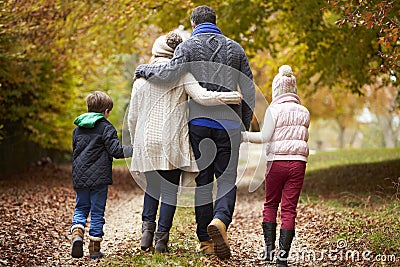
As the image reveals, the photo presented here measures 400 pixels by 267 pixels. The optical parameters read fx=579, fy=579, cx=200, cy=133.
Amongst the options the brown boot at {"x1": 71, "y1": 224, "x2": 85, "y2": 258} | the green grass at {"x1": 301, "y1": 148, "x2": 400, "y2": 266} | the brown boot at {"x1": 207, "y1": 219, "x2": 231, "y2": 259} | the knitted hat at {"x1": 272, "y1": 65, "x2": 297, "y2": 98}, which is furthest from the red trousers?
A: the brown boot at {"x1": 71, "y1": 224, "x2": 85, "y2": 258}

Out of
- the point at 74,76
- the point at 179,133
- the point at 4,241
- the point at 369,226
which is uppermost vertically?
the point at 74,76

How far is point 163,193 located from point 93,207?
2.42ft

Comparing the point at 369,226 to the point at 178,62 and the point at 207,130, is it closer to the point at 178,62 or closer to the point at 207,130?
the point at 207,130

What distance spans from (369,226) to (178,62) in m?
3.21

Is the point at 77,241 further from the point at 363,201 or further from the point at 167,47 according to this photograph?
the point at 363,201

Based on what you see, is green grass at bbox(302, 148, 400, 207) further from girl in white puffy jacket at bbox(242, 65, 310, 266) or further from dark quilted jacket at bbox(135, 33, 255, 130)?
dark quilted jacket at bbox(135, 33, 255, 130)

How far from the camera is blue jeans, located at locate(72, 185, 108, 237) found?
585 cm

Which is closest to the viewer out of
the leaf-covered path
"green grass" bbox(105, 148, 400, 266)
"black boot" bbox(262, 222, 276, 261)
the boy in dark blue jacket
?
"green grass" bbox(105, 148, 400, 266)

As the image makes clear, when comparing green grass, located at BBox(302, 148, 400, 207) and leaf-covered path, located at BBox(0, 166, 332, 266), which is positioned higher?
green grass, located at BBox(302, 148, 400, 207)

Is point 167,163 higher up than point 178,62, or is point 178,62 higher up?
point 178,62

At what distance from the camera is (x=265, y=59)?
49.6 ft

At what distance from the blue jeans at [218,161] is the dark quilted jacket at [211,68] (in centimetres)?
17

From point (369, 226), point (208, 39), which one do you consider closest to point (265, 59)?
point (369, 226)

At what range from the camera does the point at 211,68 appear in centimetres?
559
